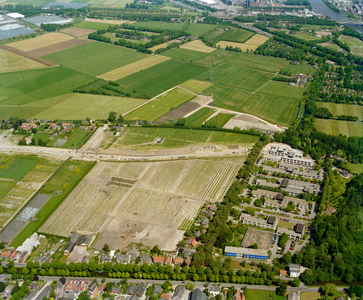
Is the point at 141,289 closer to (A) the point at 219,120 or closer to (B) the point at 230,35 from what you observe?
(A) the point at 219,120

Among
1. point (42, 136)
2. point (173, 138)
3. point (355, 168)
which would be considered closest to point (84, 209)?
point (173, 138)

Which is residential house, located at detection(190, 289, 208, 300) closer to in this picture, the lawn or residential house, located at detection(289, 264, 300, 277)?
the lawn

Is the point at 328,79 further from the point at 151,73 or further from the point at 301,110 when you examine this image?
the point at 151,73

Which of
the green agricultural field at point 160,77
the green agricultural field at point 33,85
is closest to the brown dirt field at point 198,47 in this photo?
the green agricultural field at point 160,77

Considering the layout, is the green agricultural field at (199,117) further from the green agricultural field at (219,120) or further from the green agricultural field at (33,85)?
the green agricultural field at (33,85)

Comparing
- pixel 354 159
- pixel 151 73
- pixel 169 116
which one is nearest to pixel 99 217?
pixel 169 116

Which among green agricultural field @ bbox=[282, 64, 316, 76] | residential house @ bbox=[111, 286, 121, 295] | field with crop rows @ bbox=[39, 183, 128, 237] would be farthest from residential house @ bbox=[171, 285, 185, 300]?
green agricultural field @ bbox=[282, 64, 316, 76]
